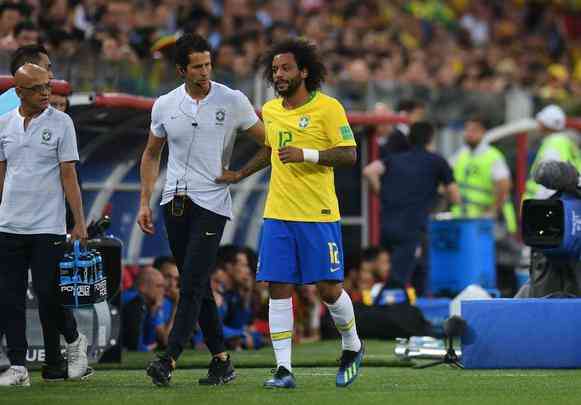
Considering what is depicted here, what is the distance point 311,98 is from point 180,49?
2.89ft

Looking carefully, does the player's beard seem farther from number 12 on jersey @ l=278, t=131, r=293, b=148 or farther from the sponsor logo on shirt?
the sponsor logo on shirt

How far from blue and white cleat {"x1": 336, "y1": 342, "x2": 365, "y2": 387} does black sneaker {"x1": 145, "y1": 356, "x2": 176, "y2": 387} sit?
1.03 meters

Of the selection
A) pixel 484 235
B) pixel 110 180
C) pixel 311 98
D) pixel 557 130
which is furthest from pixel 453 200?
pixel 311 98

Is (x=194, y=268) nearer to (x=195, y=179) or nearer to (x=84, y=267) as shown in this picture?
(x=195, y=179)

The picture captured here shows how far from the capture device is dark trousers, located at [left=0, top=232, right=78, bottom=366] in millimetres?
10461

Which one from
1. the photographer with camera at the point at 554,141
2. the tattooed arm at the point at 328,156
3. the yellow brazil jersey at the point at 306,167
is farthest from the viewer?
the photographer with camera at the point at 554,141

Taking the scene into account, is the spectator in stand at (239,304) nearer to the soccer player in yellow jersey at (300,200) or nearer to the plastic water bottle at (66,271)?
the plastic water bottle at (66,271)

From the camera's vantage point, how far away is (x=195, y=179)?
411 inches

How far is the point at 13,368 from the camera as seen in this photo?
34.0ft

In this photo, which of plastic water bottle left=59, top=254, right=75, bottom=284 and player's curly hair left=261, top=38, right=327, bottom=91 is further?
plastic water bottle left=59, top=254, right=75, bottom=284

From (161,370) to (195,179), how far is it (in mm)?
1190

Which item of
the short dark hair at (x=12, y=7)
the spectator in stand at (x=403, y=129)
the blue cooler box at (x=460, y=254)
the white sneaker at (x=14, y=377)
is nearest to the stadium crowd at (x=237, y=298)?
the blue cooler box at (x=460, y=254)

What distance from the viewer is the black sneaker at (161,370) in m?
10.2

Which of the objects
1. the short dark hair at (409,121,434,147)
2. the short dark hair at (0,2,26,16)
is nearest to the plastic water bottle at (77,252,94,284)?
the short dark hair at (0,2,26,16)
